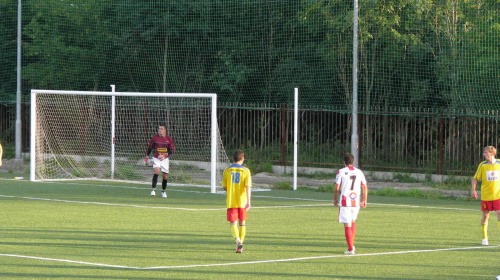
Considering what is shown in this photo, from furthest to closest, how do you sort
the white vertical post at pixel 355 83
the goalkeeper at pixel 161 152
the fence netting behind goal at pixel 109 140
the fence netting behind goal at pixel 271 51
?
the fence netting behind goal at pixel 271 51, the fence netting behind goal at pixel 109 140, the white vertical post at pixel 355 83, the goalkeeper at pixel 161 152

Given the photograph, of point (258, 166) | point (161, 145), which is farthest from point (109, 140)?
point (161, 145)

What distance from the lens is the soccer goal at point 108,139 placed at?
27438mm

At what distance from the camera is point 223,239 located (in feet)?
46.9

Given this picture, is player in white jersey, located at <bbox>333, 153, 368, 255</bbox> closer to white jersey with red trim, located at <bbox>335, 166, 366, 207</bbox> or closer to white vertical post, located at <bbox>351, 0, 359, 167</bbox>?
white jersey with red trim, located at <bbox>335, 166, 366, 207</bbox>

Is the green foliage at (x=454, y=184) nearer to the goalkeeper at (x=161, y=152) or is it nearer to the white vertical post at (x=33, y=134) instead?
the goalkeeper at (x=161, y=152)

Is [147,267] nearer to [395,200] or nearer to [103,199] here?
[103,199]

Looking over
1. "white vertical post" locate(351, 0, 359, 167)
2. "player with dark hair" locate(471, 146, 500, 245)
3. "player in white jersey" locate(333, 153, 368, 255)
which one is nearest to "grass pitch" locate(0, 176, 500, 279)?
"player in white jersey" locate(333, 153, 368, 255)

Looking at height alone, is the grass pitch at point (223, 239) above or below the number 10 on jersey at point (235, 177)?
below

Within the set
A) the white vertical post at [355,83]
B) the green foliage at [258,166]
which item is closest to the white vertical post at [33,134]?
the green foliage at [258,166]

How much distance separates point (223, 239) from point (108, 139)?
1681 centimetres

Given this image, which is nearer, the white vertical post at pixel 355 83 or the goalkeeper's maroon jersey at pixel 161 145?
the goalkeeper's maroon jersey at pixel 161 145

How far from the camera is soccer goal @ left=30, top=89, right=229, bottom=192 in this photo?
27438 millimetres

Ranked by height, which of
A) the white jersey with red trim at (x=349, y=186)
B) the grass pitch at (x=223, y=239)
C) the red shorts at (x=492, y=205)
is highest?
the white jersey with red trim at (x=349, y=186)

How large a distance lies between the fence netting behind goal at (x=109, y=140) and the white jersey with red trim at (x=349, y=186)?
12737mm
